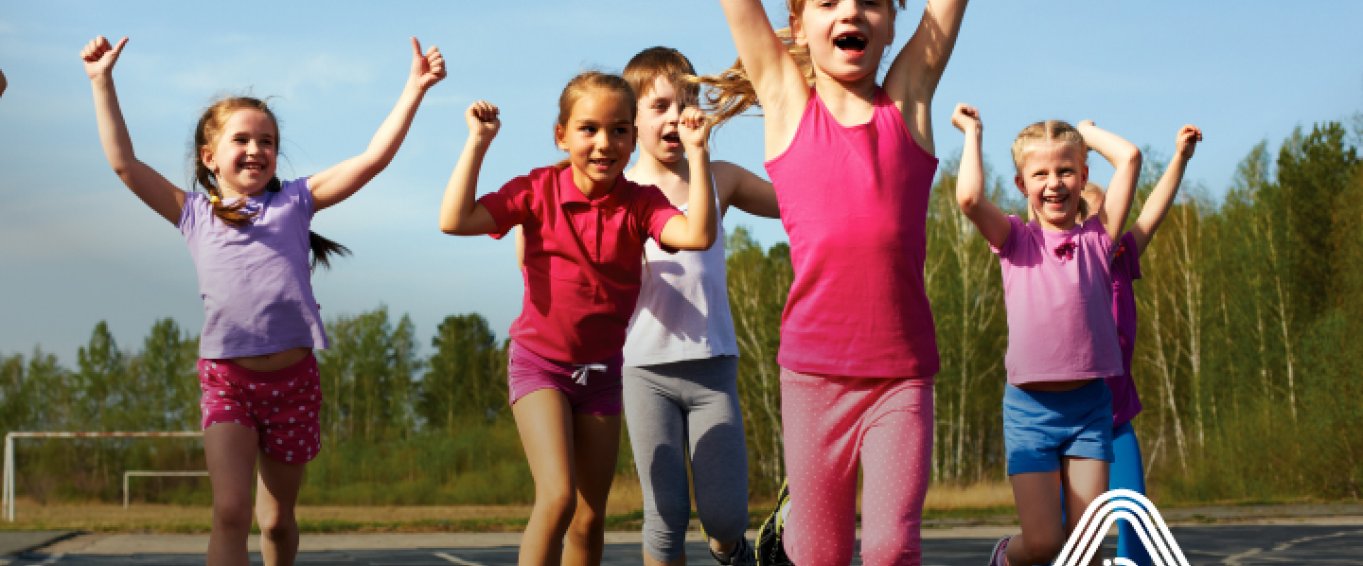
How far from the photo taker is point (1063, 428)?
213 inches

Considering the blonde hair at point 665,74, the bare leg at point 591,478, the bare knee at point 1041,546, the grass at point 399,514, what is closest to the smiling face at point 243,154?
the blonde hair at point 665,74

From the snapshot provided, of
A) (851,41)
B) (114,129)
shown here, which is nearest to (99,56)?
(114,129)

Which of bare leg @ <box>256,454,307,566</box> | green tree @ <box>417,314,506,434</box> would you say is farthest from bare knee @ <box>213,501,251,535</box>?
green tree @ <box>417,314,506,434</box>

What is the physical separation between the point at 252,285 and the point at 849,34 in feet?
7.94

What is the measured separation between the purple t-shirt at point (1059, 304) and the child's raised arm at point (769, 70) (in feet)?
5.09

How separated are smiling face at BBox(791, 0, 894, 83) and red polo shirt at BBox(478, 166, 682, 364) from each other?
0.94 metres

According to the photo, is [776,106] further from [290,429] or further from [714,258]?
[290,429]

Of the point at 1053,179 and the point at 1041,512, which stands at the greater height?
the point at 1053,179

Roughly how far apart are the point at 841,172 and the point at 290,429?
2.38 meters

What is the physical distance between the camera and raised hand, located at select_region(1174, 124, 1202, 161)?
18.8 ft

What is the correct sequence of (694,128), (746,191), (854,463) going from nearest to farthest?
(854,463)
(694,128)
(746,191)

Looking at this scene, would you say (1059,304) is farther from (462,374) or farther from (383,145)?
(462,374)

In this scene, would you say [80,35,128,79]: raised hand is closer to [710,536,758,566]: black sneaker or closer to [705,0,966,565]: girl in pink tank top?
[705,0,966,565]: girl in pink tank top

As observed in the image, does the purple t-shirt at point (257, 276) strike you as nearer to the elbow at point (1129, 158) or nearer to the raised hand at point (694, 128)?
A: the raised hand at point (694, 128)
